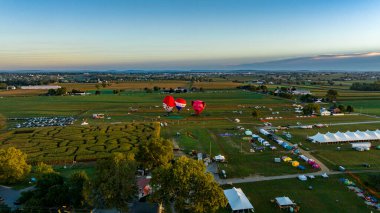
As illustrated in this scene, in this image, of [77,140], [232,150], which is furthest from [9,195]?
[232,150]

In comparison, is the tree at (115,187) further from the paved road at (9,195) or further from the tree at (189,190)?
the paved road at (9,195)

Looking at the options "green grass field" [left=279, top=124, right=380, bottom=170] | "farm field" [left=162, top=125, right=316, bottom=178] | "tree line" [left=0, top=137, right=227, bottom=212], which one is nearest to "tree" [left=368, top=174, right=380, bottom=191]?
"green grass field" [left=279, top=124, right=380, bottom=170]

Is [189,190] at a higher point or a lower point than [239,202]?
higher

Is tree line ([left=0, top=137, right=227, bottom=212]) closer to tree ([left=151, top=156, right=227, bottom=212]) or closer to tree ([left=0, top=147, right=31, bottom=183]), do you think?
tree ([left=151, top=156, right=227, bottom=212])

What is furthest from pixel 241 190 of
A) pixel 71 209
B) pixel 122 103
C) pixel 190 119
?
pixel 122 103

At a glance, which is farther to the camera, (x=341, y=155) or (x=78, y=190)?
(x=341, y=155)

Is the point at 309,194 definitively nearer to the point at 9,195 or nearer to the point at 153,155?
the point at 153,155
